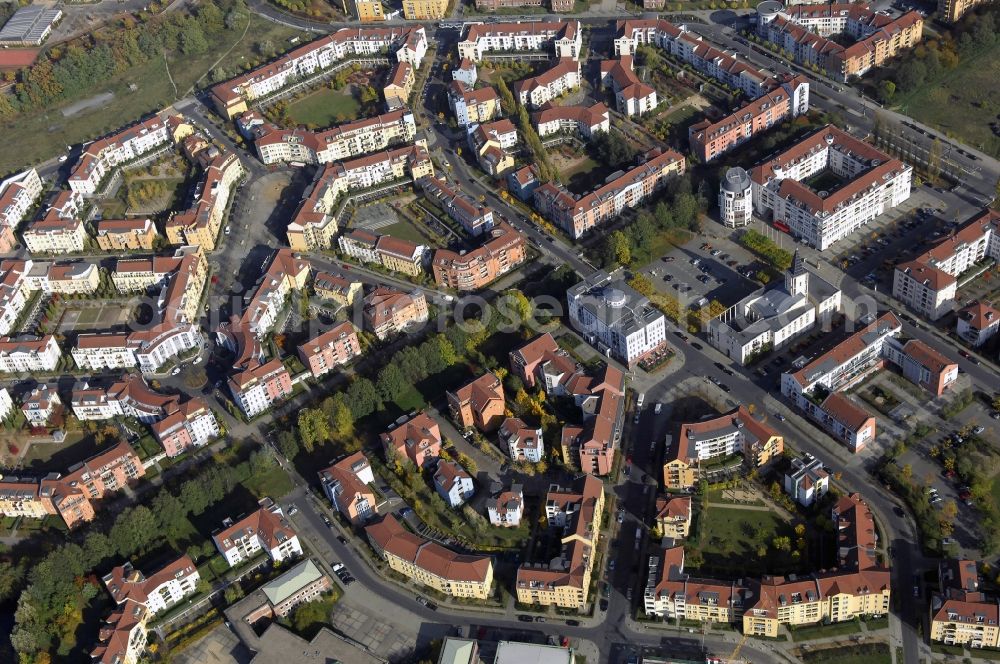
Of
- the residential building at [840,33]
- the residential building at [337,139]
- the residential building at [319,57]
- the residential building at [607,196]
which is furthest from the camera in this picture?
the residential building at [319,57]

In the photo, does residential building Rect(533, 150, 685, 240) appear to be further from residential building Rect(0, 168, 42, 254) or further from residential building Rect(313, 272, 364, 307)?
residential building Rect(0, 168, 42, 254)

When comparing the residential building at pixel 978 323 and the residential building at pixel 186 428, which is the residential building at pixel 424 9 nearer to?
the residential building at pixel 186 428

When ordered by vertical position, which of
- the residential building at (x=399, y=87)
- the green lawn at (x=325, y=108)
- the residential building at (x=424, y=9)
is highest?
the residential building at (x=424, y=9)

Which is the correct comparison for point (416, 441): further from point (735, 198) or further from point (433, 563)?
point (735, 198)

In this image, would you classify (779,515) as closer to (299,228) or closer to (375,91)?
(299,228)

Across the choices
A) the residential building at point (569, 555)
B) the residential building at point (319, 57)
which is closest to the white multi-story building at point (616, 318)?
the residential building at point (569, 555)
